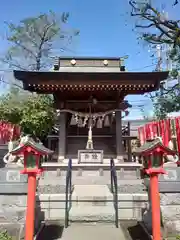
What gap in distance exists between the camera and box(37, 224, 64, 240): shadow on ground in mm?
5066

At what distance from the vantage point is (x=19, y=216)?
16.3 feet

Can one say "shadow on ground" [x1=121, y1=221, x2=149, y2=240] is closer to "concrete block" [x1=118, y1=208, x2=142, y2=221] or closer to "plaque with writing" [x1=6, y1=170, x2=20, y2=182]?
"concrete block" [x1=118, y1=208, x2=142, y2=221]

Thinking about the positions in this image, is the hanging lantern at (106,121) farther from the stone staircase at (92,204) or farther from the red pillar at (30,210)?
the red pillar at (30,210)

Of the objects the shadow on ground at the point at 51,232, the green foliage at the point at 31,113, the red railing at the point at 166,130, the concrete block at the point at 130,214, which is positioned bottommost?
the shadow on ground at the point at 51,232

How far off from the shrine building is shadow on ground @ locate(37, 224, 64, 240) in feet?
12.7

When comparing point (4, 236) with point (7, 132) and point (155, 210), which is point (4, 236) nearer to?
point (155, 210)

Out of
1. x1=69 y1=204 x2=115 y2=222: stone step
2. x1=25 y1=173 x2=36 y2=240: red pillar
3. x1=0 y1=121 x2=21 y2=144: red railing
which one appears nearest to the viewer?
x1=25 y1=173 x2=36 y2=240: red pillar

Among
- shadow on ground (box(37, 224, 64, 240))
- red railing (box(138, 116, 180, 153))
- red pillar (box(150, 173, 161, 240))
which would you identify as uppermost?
red railing (box(138, 116, 180, 153))

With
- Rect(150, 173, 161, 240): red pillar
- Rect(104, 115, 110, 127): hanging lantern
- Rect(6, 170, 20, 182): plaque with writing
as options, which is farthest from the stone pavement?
Rect(104, 115, 110, 127): hanging lantern

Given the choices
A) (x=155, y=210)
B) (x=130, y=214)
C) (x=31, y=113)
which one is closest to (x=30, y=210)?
(x=155, y=210)

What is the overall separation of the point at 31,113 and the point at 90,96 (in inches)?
216

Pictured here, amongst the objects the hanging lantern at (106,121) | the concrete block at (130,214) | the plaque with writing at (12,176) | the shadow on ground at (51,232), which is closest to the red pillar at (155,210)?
the shadow on ground at (51,232)

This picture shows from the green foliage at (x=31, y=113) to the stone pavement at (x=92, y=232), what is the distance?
9531 millimetres

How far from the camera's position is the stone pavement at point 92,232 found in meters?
5.00
